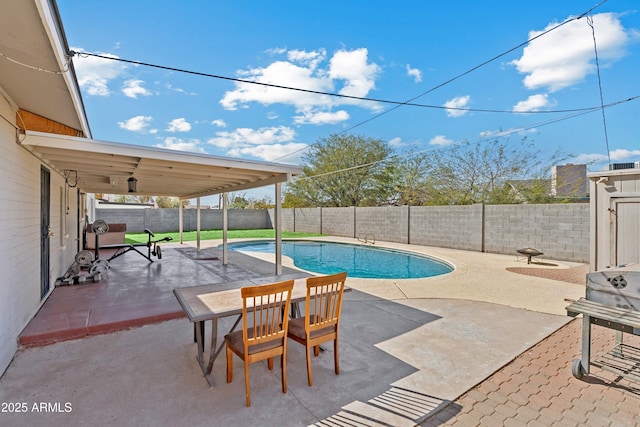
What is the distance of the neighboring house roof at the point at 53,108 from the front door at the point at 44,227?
1.11ft

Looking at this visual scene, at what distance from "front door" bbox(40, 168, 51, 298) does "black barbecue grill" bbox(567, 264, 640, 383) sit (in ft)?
22.0

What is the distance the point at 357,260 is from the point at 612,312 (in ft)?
29.5

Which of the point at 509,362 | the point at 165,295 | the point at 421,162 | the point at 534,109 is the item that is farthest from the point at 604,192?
the point at 421,162

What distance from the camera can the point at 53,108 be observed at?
3.57 metres

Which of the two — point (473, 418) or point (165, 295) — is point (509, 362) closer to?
point (473, 418)

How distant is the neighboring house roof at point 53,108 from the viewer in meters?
1.86

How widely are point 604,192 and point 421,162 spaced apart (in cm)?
1444

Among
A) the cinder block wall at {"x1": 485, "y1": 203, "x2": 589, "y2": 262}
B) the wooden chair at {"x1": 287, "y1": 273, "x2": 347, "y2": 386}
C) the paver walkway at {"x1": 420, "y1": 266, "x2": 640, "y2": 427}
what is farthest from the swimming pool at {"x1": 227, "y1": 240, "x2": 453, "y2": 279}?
the wooden chair at {"x1": 287, "y1": 273, "x2": 347, "y2": 386}

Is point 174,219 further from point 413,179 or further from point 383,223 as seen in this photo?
point 413,179

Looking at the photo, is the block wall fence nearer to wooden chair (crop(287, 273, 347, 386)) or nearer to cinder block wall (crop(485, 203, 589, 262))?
cinder block wall (crop(485, 203, 589, 262))

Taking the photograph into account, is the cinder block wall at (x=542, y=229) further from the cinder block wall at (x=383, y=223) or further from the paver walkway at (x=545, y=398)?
the paver walkway at (x=545, y=398)

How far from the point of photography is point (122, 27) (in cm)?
582

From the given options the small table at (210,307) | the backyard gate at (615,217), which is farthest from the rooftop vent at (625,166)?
the small table at (210,307)

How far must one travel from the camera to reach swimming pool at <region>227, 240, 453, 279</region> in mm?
9359
